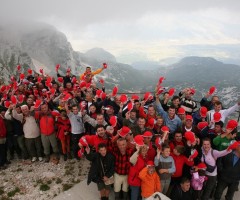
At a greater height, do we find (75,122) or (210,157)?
(75,122)

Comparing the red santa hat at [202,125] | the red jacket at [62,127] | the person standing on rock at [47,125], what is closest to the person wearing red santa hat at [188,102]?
the red santa hat at [202,125]

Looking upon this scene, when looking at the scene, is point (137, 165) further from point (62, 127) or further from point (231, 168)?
point (62, 127)

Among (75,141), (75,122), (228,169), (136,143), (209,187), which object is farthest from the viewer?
(75,141)

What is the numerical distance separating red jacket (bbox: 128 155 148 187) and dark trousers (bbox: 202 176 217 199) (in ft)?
6.33

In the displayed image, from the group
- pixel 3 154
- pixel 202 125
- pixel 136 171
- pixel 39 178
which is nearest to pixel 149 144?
pixel 136 171

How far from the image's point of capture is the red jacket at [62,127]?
839cm

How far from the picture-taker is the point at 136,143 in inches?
220

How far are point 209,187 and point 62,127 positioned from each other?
17.1 feet

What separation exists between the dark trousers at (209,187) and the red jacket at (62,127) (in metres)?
4.90

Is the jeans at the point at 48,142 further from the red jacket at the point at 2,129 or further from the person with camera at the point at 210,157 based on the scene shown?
the person with camera at the point at 210,157

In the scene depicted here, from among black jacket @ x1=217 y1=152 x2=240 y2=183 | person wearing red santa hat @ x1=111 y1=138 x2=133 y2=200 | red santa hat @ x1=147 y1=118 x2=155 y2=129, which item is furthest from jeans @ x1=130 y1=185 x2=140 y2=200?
black jacket @ x1=217 y1=152 x2=240 y2=183

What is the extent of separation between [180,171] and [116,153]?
1772 mm

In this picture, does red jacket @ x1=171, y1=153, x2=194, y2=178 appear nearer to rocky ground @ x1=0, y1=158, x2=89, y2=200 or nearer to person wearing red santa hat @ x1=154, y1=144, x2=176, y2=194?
person wearing red santa hat @ x1=154, y1=144, x2=176, y2=194

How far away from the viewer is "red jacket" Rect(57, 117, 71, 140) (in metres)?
8.39
